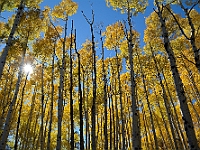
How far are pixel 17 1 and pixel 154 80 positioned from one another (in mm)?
12197

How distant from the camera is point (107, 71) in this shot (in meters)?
16.8

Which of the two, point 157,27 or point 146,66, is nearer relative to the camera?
point 157,27

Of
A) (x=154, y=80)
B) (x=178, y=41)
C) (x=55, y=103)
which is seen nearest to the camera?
(x=178, y=41)

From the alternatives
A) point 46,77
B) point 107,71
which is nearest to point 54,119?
point 46,77

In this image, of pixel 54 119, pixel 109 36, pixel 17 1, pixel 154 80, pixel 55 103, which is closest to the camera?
pixel 17 1

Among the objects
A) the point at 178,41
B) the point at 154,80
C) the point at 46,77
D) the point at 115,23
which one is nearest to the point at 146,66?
the point at 154,80

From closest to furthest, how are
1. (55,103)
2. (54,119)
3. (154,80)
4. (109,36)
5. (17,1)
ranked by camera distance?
1. (17,1)
2. (109,36)
3. (154,80)
4. (55,103)
5. (54,119)

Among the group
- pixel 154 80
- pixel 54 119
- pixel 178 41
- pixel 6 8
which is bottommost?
pixel 54 119

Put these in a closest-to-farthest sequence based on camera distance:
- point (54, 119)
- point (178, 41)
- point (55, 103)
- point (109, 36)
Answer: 1. point (178, 41)
2. point (109, 36)
3. point (55, 103)
4. point (54, 119)

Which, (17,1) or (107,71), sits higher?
(17,1)

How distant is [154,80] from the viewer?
17.0 m

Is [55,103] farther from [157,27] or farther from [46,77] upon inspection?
[157,27]

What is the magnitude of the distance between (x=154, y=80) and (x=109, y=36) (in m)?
5.53

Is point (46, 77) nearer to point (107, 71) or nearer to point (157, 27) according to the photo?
point (107, 71)
